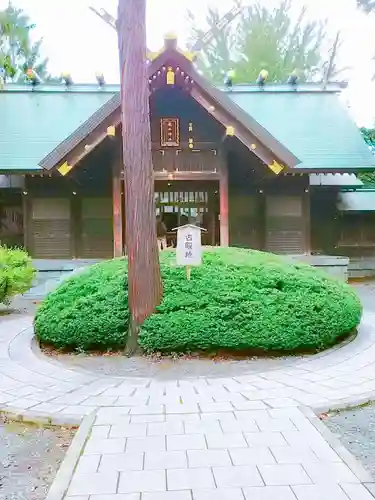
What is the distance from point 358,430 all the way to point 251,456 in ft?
3.63

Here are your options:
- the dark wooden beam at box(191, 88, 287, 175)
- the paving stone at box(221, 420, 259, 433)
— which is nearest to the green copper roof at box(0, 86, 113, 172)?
the dark wooden beam at box(191, 88, 287, 175)

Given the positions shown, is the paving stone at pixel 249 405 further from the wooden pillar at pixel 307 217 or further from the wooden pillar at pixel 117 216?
the wooden pillar at pixel 307 217

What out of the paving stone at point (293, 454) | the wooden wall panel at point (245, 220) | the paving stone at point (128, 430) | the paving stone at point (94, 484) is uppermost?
the wooden wall panel at point (245, 220)

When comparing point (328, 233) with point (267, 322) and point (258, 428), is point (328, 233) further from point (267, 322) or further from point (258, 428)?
point (258, 428)

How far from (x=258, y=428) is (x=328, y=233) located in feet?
42.8

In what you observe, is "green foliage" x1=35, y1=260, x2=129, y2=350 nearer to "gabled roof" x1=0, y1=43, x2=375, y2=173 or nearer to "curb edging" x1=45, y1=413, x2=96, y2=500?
"curb edging" x1=45, y1=413, x2=96, y2=500

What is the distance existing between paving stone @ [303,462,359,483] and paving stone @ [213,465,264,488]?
13.7 inches

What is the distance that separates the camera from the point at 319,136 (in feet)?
50.6

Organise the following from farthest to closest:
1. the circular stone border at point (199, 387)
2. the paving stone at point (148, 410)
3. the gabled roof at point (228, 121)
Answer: the gabled roof at point (228, 121) < the circular stone border at point (199, 387) < the paving stone at point (148, 410)

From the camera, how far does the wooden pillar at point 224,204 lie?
12719 mm

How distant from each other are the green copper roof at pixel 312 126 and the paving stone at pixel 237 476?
11.2m

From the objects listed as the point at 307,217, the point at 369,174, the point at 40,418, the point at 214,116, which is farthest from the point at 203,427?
the point at 369,174

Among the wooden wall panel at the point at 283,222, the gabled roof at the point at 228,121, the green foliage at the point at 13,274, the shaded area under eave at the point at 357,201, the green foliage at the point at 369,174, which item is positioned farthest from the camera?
the green foliage at the point at 369,174

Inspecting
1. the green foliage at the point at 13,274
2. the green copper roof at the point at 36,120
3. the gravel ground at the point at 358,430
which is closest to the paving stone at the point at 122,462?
the gravel ground at the point at 358,430
